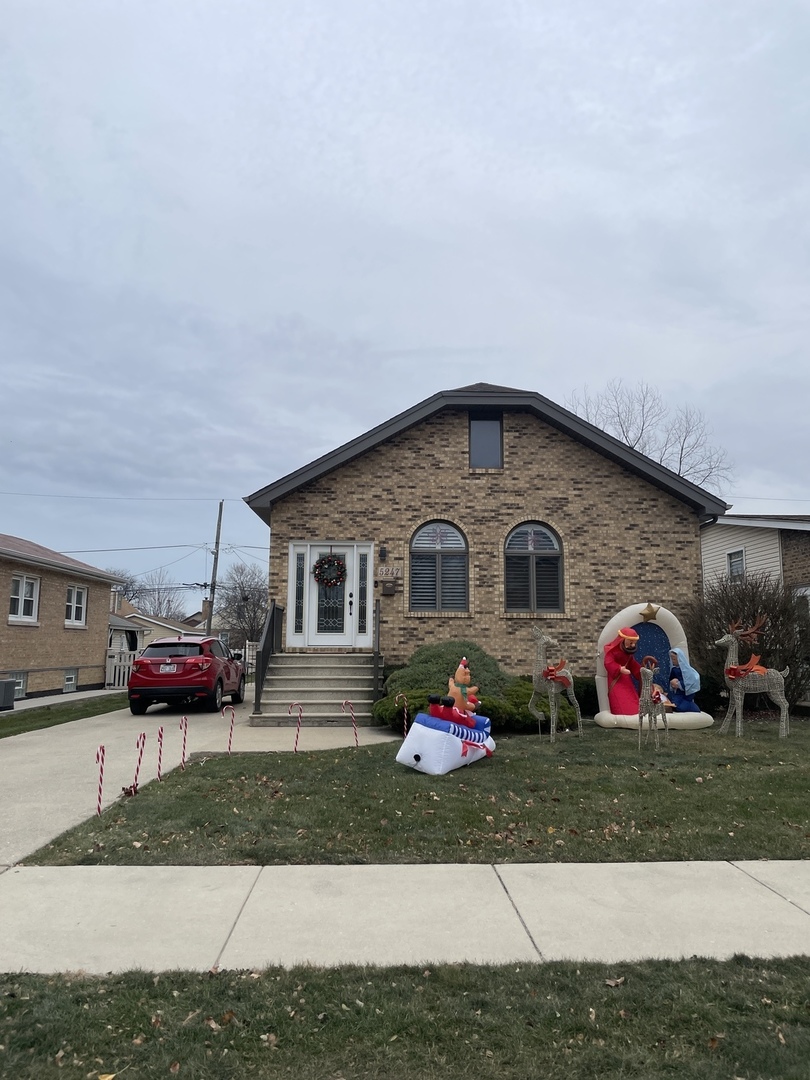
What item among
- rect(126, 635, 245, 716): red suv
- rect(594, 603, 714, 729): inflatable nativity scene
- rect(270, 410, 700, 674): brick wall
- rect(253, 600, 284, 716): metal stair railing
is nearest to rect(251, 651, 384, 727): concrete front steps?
rect(253, 600, 284, 716): metal stair railing

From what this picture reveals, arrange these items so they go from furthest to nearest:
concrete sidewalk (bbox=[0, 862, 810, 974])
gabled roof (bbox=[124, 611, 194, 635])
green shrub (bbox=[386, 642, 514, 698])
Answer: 1. gabled roof (bbox=[124, 611, 194, 635])
2. green shrub (bbox=[386, 642, 514, 698])
3. concrete sidewalk (bbox=[0, 862, 810, 974])

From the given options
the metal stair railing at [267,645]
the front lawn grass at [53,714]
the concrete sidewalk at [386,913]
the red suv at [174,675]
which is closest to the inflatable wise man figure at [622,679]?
the metal stair railing at [267,645]

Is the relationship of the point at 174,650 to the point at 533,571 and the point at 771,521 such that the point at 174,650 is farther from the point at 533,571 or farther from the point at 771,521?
the point at 771,521

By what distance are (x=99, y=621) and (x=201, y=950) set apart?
23.8 meters

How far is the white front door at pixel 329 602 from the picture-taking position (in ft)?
48.9

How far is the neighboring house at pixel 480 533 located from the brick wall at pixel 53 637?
9.54 meters

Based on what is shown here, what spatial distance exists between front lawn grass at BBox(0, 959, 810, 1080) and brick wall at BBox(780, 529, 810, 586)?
54.3 ft

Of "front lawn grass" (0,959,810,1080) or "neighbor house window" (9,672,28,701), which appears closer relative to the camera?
"front lawn grass" (0,959,810,1080)

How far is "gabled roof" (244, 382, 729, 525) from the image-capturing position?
14.8 m

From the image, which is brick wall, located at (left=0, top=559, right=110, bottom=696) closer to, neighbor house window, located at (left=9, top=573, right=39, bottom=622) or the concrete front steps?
neighbor house window, located at (left=9, top=573, right=39, bottom=622)

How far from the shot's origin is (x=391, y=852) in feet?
18.8

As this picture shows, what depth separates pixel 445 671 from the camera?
11938 mm

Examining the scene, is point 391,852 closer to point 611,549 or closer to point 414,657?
point 414,657

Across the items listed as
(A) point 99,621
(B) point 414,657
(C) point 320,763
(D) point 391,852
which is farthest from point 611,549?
(A) point 99,621
